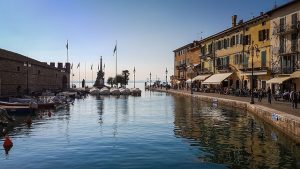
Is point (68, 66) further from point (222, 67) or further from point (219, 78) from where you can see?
point (219, 78)

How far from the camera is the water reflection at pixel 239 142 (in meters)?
17.0

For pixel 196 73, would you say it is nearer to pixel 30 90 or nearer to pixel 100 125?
pixel 30 90

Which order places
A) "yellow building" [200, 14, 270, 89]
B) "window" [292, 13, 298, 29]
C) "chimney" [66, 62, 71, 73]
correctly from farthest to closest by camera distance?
"chimney" [66, 62, 71, 73] < "yellow building" [200, 14, 270, 89] < "window" [292, 13, 298, 29]

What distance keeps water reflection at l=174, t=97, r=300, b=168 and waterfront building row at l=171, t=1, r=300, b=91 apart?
11.8 metres

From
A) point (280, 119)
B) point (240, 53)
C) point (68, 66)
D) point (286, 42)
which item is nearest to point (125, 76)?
point (68, 66)

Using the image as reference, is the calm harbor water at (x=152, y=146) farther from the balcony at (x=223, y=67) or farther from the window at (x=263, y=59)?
the balcony at (x=223, y=67)

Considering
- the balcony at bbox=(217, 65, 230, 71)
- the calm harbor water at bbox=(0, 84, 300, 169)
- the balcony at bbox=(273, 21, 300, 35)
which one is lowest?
the calm harbor water at bbox=(0, 84, 300, 169)

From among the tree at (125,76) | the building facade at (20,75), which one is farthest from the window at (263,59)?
the tree at (125,76)

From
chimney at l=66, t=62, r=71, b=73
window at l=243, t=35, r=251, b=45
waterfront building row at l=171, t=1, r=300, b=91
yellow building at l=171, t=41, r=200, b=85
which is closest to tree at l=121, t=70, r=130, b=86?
yellow building at l=171, t=41, r=200, b=85

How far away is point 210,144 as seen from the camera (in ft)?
69.5

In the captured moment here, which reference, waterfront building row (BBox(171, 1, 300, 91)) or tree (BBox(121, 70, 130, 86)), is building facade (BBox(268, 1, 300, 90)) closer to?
waterfront building row (BBox(171, 1, 300, 91))

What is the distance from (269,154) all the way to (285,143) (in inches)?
125

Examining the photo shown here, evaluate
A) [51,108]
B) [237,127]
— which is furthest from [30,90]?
[237,127]

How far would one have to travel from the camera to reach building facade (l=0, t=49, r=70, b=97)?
4822cm
